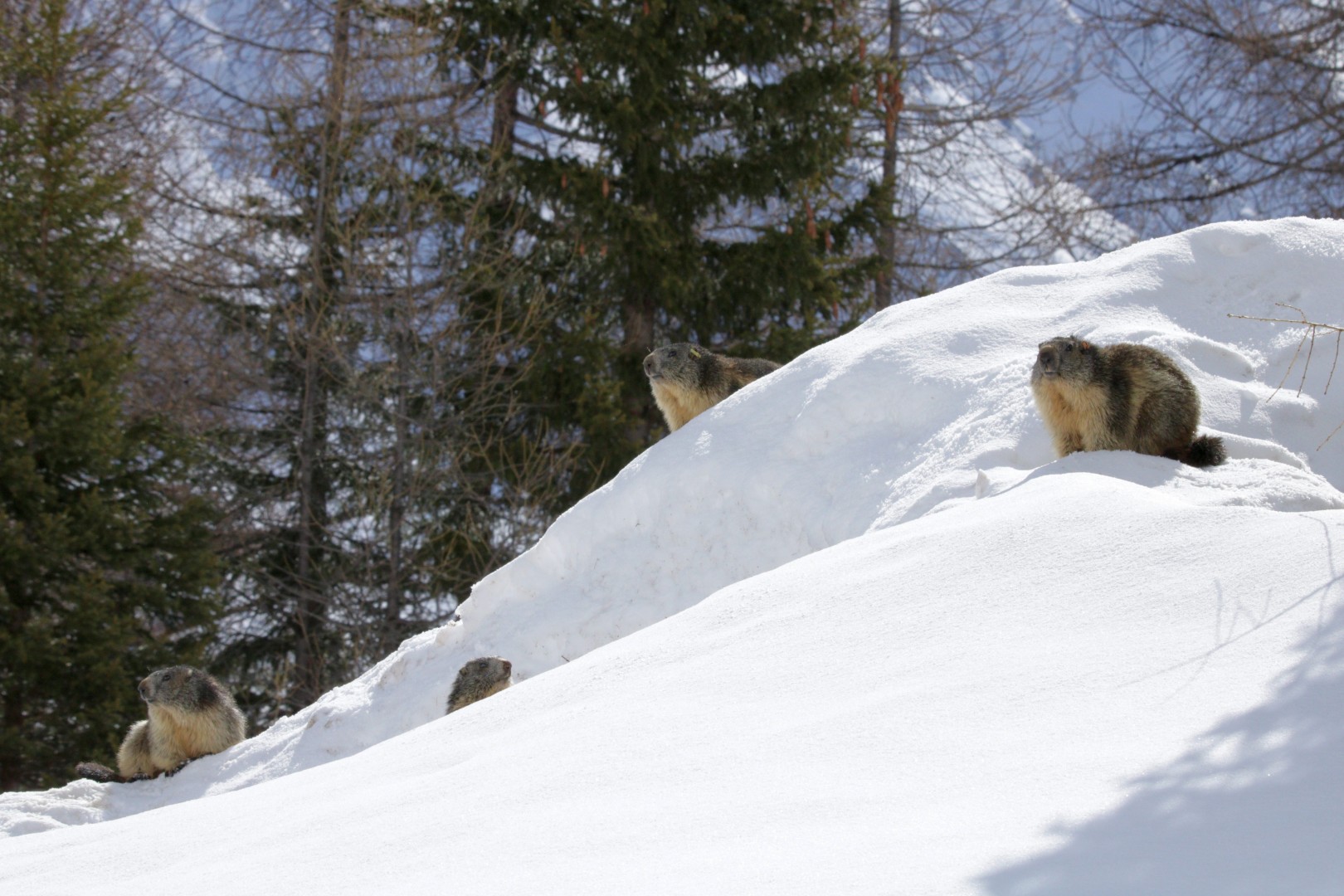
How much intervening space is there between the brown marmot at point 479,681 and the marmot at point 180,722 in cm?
285

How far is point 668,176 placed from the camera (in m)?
20.2

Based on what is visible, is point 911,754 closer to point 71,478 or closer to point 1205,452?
point 1205,452

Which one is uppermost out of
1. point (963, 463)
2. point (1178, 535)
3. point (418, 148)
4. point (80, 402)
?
point (418, 148)

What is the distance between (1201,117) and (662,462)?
12.5 m

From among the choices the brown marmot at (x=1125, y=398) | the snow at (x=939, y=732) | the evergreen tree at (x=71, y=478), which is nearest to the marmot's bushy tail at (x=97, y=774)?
the snow at (x=939, y=732)

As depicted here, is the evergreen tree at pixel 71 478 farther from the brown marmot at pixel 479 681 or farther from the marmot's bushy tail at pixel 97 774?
the brown marmot at pixel 479 681

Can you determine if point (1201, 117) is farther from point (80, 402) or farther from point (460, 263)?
point (80, 402)

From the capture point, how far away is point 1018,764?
12.0ft

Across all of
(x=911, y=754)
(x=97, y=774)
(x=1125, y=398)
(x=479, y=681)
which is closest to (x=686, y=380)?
(x=479, y=681)

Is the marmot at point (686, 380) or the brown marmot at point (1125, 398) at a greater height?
the marmot at point (686, 380)

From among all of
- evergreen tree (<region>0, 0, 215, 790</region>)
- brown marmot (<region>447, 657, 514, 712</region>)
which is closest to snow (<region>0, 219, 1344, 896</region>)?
brown marmot (<region>447, 657, 514, 712</region>)

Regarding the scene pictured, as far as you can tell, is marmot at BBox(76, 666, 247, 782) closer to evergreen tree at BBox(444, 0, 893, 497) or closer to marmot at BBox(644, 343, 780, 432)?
marmot at BBox(644, 343, 780, 432)

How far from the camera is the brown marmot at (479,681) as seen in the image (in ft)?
29.0

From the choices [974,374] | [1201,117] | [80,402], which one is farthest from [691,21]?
[974,374]
